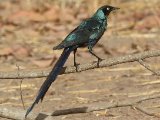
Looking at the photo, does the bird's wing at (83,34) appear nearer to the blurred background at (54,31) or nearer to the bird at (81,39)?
the bird at (81,39)

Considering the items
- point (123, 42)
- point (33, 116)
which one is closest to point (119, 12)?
point (123, 42)

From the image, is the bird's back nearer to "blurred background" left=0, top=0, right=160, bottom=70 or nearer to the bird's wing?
the bird's wing

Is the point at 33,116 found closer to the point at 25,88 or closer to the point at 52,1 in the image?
the point at 25,88

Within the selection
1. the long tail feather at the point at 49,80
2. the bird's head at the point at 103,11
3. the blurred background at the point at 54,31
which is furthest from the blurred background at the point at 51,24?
the long tail feather at the point at 49,80

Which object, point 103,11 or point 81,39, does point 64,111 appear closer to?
point 81,39

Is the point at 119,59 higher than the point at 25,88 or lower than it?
higher

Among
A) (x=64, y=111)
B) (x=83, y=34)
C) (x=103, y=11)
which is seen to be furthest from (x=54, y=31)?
(x=83, y=34)

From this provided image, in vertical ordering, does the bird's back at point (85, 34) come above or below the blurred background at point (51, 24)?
above

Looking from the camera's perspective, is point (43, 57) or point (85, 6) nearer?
point (43, 57)
